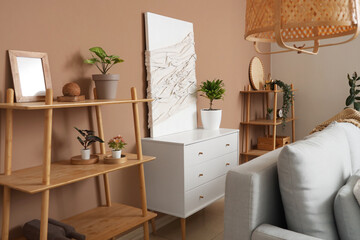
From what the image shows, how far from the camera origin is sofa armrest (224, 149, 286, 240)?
139 centimetres

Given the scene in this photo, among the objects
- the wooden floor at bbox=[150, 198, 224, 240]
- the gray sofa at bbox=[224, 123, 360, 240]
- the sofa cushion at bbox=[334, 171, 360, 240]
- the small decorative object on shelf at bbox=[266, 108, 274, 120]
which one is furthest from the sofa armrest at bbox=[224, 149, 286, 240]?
the small decorative object on shelf at bbox=[266, 108, 274, 120]

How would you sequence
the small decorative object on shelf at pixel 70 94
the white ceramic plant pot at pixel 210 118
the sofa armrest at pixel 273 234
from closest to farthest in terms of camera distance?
1. the sofa armrest at pixel 273 234
2. the small decorative object on shelf at pixel 70 94
3. the white ceramic plant pot at pixel 210 118

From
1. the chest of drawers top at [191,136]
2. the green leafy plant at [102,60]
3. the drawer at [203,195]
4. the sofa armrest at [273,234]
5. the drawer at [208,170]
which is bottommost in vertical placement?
the drawer at [203,195]

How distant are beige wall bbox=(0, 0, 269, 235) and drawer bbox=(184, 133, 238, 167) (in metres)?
0.44

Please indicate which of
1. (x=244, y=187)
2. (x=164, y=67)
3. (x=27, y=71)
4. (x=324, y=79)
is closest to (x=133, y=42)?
(x=164, y=67)

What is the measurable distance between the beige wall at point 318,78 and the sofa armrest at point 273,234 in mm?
3476

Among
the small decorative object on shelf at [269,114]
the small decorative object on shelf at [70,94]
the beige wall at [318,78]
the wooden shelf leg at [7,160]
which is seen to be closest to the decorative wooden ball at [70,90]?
the small decorative object on shelf at [70,94]

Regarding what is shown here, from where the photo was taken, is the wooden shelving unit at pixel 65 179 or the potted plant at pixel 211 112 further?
the potted plant at pixel 211 112

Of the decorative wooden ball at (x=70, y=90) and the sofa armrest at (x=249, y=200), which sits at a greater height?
the decorative wooden ball at (x=70, y=90)

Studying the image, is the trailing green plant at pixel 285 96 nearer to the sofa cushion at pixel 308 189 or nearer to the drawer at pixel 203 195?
the drawer at pixel 203 195

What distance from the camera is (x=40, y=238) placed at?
1.61m

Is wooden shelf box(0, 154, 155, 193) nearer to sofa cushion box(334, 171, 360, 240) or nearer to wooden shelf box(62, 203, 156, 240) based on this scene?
wooden shelf box(62, 203, 156, 240)

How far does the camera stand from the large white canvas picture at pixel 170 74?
103 inches

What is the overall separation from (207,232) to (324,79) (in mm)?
2772
